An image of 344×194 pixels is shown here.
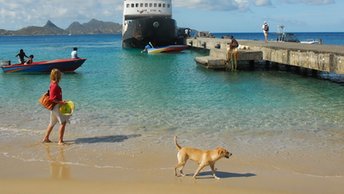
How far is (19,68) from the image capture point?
2530 centimetres

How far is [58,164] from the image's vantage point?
24.5 feet

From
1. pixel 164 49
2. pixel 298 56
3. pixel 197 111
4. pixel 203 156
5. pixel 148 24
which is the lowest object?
pixel 197 111

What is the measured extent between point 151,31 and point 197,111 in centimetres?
3433

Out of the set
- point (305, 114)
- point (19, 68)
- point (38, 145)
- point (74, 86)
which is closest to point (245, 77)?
point (74, 86)

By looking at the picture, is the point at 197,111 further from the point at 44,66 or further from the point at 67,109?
the point at 44,66

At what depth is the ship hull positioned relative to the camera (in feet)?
152

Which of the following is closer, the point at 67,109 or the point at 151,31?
the point at 67,109

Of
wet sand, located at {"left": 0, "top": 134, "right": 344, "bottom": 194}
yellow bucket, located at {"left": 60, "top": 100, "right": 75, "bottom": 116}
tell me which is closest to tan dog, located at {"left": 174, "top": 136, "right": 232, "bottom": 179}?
wet sand, located at {"left": 0, "top": 134, "right": 344, "bottom": 194}

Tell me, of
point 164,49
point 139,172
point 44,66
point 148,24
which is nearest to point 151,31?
point 148,24

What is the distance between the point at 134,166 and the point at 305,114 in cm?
655

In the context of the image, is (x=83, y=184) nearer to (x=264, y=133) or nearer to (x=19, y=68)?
(x=264, y=133)

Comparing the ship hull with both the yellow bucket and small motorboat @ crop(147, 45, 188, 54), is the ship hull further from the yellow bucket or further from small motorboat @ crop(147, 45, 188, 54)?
the yellow bucket

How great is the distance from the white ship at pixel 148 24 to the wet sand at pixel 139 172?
3847 cm

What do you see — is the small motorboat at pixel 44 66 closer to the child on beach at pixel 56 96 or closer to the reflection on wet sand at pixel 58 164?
the child on beach at pixel 56 96
